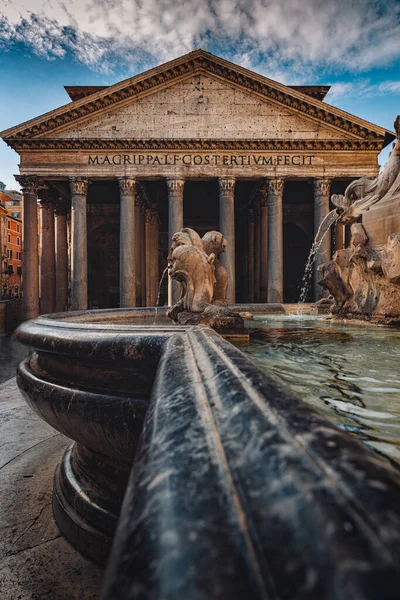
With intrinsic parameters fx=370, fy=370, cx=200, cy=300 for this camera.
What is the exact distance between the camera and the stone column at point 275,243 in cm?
1750

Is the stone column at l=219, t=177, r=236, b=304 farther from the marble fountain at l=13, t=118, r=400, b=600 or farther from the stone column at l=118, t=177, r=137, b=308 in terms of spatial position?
the marble fountain at l=13, t=118, r=400, b=600

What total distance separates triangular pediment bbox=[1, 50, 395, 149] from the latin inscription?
807mm

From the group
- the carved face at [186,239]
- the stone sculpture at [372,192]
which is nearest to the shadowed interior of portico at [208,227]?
the stone sculpture at [372,192]

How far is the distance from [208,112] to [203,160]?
223 centimetres

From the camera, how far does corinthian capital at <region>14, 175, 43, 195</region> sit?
1694cm

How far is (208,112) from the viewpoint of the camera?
56.9 ft

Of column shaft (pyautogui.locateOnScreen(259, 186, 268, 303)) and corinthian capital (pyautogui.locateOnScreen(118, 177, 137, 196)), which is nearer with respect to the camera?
corinthian capital (pyautogui.locateOnScreen(118, 177, 137, 196))

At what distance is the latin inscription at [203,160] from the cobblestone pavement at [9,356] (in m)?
8.91

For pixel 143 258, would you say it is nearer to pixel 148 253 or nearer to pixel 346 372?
pixel 148 253

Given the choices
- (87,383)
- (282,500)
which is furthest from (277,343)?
(282,500)

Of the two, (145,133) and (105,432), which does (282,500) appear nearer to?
(105,432)

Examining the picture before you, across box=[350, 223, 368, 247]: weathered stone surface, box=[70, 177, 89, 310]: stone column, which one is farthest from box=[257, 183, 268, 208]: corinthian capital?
box=[350, 223, 368, 247]: weathered stone surface

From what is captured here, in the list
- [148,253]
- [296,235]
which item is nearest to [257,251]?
[296,235]

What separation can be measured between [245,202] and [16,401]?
21362 millimetres
